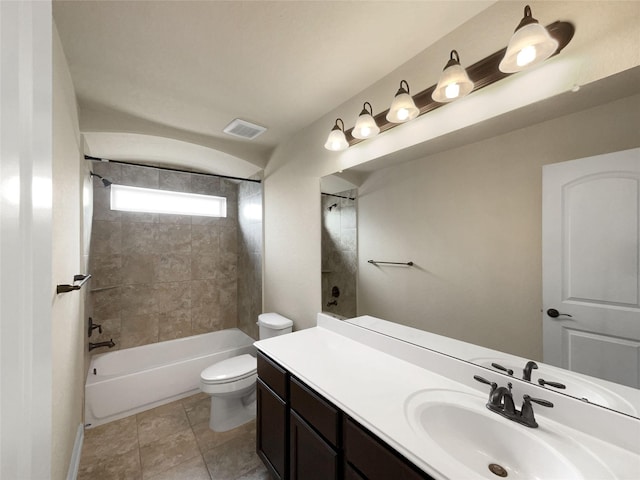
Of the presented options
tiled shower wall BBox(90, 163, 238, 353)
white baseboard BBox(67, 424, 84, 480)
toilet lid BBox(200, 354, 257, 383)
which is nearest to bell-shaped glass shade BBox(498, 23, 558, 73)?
toilet lid BBox(200, 354, 257, 383)

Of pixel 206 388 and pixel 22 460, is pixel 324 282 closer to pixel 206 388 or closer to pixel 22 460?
pixel 206 388

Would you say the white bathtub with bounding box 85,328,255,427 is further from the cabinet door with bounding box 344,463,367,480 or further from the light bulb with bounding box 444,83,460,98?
the light bulb with bounding box 444,83,460,98

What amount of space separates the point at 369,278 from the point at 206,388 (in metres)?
1.60

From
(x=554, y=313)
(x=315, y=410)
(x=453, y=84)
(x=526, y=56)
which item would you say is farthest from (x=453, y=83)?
(x=315, y=410)

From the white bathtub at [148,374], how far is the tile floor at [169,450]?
12cm

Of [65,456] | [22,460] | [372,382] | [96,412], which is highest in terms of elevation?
[22,460]

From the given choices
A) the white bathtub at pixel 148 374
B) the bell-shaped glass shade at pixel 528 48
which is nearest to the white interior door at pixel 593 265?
the bell-shaped glass shade at pixel 528 48

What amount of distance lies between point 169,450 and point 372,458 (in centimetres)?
181

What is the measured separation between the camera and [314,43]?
4.50 ft

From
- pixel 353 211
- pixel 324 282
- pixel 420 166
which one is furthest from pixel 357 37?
pixel 324 282

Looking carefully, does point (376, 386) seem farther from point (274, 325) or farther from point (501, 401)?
point (274, 325)

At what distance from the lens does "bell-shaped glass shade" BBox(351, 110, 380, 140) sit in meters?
1.56

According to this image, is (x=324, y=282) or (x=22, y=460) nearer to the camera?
(x=22, y=460)

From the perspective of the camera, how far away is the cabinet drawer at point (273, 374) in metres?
1.40
